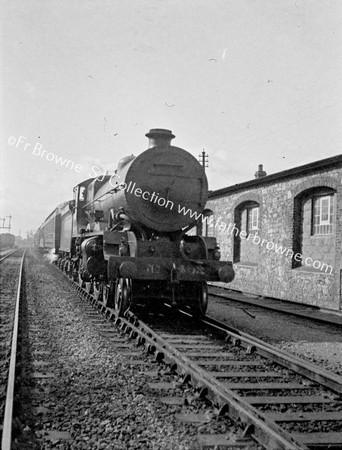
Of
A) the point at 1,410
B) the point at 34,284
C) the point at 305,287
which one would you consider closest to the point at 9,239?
the point at 34,284

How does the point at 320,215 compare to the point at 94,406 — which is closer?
the point at 94,406

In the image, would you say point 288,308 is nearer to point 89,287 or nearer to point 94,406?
point 89,287

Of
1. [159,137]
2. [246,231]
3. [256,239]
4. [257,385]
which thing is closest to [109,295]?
[159,137]

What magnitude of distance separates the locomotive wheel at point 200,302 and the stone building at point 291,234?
4.15 metres

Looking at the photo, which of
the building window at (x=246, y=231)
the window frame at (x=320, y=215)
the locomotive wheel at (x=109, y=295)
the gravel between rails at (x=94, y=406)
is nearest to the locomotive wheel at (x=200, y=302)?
the locomotive wheel at (x=109, y=295)

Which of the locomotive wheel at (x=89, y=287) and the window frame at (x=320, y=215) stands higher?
the window frame at (x=320, y=215)

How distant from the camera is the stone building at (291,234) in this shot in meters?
11.3

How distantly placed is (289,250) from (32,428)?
1041 centimetres

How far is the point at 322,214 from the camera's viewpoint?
1202cm

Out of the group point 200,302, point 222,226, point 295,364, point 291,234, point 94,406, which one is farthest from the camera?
point 222,226

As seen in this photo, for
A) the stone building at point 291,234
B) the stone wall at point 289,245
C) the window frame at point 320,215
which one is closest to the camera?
the stone wall at point 289,245

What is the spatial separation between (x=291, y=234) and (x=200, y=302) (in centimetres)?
543

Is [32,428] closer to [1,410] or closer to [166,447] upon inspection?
[1,410]

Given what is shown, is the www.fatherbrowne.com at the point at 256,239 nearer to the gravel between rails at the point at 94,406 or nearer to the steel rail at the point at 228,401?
the steel rail at the point at 228,401
